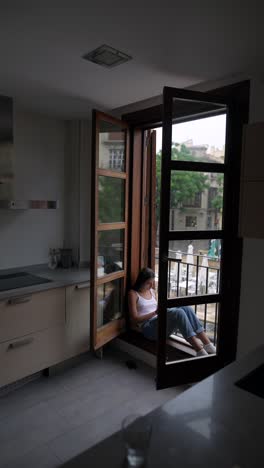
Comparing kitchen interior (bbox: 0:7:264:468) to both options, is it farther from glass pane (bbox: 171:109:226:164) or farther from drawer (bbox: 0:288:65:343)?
glass pane (bbox: 171:109:226:164)

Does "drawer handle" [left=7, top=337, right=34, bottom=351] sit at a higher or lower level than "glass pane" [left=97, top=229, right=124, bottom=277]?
lower

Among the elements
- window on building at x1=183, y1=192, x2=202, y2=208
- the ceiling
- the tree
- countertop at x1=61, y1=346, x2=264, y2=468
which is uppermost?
the ceiling

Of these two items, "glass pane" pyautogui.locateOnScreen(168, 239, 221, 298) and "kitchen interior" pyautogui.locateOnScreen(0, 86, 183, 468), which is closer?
"kitchen interior" pyautogui.locateOnScreen(0, 86, 183, 468)

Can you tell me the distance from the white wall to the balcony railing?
4.26 feet

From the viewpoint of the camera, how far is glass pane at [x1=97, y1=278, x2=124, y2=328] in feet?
8.86

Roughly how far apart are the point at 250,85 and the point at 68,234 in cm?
211

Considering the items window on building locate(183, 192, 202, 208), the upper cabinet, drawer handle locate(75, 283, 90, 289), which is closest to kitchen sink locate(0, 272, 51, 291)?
drawer handle locate(75, 283, 90, 289)

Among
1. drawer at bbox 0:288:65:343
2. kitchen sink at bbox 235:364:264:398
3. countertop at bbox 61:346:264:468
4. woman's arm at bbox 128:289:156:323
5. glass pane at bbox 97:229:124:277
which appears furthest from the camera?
woman's arm at bbox 128:289:156:323

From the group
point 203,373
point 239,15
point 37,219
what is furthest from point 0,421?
point 239,15

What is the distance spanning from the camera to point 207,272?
2.48 metres

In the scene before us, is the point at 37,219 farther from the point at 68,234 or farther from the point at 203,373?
the point at 203,373

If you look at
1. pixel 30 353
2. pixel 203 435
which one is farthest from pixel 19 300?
pixel 203 435

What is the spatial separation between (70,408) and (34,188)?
6.20ft

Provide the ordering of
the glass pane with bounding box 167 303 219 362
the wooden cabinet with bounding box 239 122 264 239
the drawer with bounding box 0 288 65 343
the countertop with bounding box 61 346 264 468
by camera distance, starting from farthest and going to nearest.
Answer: the glass pane with bounding box 167 303 219 362, the drawer with bounding box 0 288 65 343, the wooden cabinet with bounding box 239 122 264 239, the countertop with bounding box 61 346 264 468
